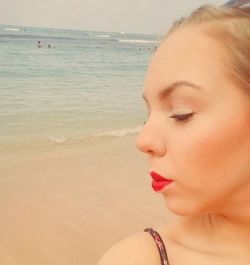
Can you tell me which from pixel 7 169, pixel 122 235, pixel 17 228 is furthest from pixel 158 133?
pixel 7 169

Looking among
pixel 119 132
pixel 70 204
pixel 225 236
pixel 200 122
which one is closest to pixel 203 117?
pixel 200 122

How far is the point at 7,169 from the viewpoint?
168 inches

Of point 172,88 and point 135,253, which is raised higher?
point 172,88

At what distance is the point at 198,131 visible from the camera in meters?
1.06

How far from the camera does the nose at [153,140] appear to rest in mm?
1081

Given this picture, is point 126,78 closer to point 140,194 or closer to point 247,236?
point 140,194

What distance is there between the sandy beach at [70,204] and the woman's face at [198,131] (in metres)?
1.67

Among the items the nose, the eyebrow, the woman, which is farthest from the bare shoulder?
the eyebrow

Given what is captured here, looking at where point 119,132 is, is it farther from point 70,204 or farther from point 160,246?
point 160,246

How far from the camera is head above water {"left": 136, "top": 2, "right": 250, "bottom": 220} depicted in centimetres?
106

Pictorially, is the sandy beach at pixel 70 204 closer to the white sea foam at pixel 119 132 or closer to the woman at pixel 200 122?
the white sea foam at pixel 119 132

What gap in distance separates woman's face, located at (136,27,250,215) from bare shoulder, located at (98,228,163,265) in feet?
0.44

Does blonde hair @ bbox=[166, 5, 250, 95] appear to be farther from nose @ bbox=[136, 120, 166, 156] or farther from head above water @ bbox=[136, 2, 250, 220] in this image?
nose @ bbox=[136, 120, 166, 156]

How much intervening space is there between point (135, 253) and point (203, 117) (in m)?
0.39
